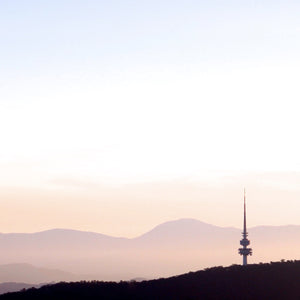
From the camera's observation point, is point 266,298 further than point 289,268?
No

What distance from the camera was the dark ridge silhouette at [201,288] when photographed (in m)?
50.2

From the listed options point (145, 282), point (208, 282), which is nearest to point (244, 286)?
point (208, 282)

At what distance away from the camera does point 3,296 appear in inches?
2078

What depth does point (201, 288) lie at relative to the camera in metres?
51.8

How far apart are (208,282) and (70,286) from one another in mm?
8979

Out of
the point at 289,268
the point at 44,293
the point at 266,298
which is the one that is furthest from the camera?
the point at 289,268

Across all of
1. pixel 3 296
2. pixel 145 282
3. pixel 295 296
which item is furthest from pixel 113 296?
pixel 295 296

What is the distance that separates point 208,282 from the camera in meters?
53.2

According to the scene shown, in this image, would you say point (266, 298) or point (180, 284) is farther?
point (180, 284)

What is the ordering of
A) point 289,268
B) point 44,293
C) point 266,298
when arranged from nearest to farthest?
point 266,298 < point 44,293 < point 289,268

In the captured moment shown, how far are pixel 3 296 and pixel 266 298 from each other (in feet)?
54.8

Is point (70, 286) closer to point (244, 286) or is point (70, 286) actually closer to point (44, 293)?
point (44, 293)

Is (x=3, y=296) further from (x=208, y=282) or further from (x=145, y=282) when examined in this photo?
(x=208, y=282)

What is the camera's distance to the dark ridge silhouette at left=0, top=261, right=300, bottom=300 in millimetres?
50188
